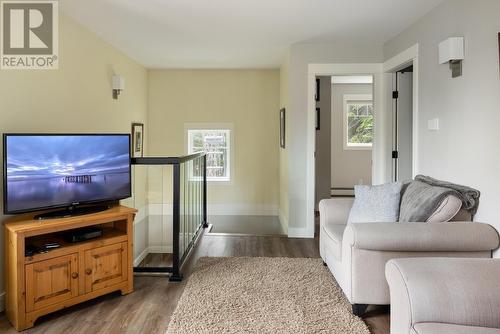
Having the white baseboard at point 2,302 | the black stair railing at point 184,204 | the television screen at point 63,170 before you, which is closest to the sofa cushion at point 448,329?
the black stair railing at point 184,204

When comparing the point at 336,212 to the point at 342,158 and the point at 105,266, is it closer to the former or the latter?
the point at 105,266

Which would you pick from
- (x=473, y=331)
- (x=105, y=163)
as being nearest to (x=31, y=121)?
(x=105, y=163)

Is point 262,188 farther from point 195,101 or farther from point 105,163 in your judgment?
point 105,163

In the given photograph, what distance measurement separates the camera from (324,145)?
648 cm

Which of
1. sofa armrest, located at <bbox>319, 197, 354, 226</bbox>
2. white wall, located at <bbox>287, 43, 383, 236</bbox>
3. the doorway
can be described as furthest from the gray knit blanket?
white wall, located at <bbox>287, 43, 383, 236</bbox>

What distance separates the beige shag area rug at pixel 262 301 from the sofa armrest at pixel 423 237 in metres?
0.59

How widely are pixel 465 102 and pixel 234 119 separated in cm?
421

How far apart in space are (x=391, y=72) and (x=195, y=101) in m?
3.35

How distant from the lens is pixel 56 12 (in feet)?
10.8

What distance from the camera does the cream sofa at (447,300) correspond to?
1601 millimetres

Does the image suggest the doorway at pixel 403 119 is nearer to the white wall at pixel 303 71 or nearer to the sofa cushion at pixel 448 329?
the white wall at pixel 303 71

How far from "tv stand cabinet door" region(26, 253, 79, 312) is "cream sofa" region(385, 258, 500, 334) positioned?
2211 mm

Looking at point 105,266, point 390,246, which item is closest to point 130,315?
point 105,266

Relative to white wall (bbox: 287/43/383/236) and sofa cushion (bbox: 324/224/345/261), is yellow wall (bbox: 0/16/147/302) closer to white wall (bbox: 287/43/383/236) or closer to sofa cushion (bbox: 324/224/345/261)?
white wall (bbox: 287/43/383/236)
